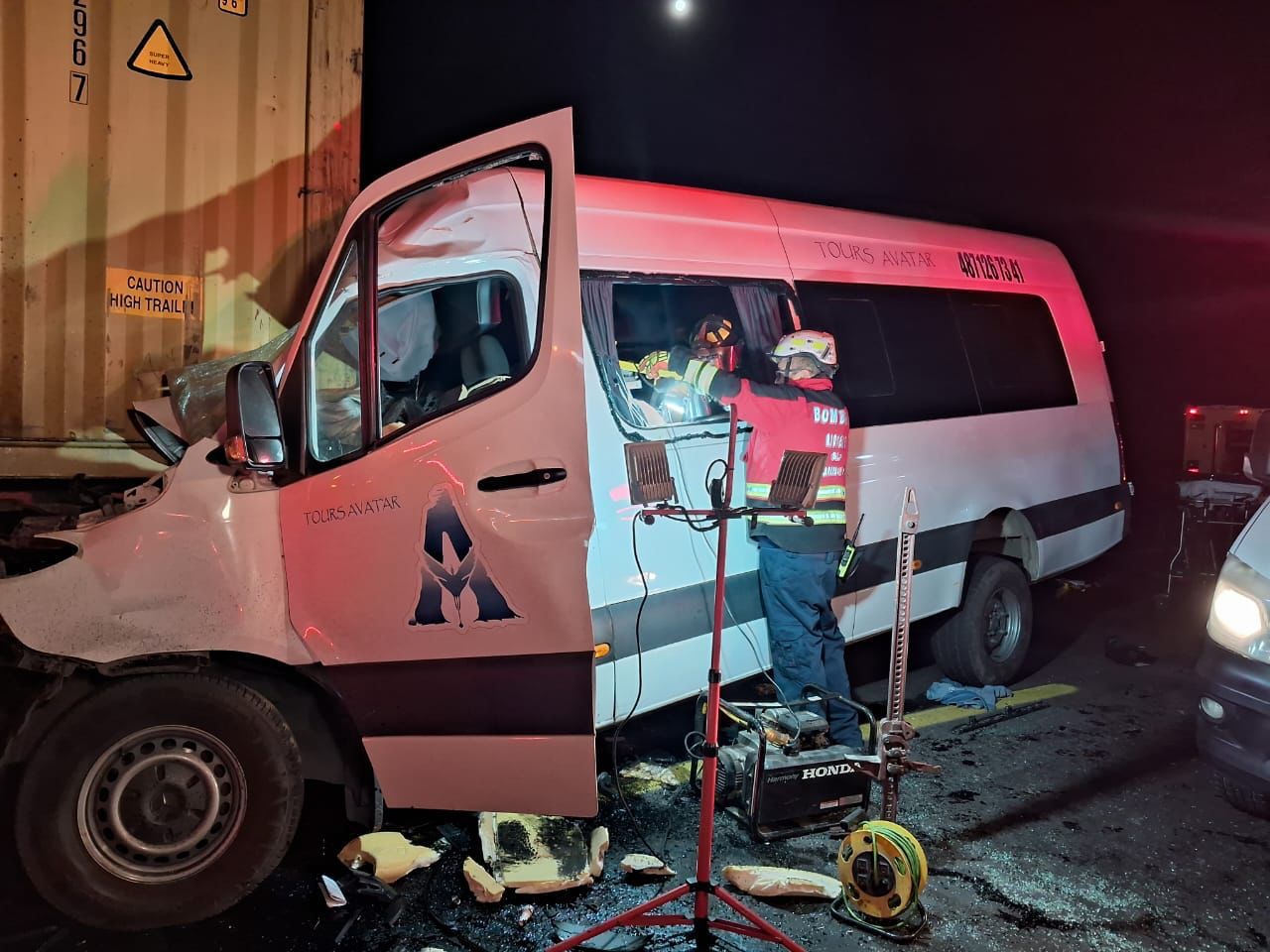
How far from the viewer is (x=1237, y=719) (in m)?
3.62

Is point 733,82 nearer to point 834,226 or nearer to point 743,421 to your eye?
point 834,226

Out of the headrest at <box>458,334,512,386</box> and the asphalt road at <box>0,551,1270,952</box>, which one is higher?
the headrest at <box>458,334,512,386</box>

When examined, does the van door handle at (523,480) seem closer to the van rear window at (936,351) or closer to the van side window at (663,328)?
the van side window at (663,328)

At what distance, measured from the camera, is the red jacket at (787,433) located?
3801 mm

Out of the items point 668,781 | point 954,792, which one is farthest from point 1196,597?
point 668,781

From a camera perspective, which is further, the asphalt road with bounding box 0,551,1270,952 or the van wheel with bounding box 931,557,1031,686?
the van wheel with bounding box 931,557,1031,686

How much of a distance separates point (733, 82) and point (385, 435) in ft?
35.6

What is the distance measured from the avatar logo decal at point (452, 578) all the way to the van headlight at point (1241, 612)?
2922mm

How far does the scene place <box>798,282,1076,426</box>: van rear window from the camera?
4.74m

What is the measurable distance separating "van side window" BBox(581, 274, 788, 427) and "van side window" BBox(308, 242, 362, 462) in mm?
989

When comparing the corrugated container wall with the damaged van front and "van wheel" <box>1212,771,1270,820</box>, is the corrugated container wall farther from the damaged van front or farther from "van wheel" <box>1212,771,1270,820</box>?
"van wheel" <box>1212,771,1270,820</box>

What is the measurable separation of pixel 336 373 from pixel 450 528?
29.1 inches

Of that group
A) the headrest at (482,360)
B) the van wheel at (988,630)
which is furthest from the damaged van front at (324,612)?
the van wheel at (988,630)

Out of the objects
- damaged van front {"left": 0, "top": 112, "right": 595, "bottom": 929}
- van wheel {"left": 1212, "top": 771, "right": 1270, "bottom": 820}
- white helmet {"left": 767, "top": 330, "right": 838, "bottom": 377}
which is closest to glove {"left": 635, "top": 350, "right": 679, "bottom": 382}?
white helmet {"left": 767, "top": 330, "right": 838, "bottom": 377}
